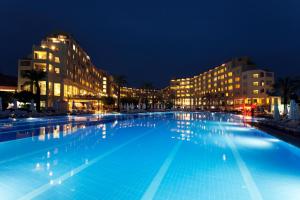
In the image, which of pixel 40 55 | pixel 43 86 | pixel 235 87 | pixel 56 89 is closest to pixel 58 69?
pixel 56 89

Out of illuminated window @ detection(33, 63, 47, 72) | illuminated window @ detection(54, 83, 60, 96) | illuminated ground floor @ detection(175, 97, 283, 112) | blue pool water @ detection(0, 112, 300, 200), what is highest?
illuminated window @ detection(33, 63, 47, 72)

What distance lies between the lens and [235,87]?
105000 millimetres

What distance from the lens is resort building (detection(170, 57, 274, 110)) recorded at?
295 ft

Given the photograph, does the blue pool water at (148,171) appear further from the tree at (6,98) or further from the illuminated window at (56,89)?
the illuminated window at (56,89)

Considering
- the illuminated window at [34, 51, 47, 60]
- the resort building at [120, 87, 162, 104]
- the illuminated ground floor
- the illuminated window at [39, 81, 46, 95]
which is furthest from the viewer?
the resort building at [120, 87, 162, 104]

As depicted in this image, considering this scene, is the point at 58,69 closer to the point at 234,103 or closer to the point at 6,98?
the point at 6,98

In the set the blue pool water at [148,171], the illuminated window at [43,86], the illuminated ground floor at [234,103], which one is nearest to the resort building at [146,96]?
the illuminated ground floor at [234,103]

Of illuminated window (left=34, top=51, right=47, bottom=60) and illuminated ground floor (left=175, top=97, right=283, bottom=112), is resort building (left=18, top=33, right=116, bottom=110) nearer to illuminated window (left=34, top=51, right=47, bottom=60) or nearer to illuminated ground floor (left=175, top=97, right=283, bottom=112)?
illuminated window (left=34, top=51, right=47, bottom=60)

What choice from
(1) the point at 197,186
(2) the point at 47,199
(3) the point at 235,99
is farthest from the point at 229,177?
(3) the point at 235,99

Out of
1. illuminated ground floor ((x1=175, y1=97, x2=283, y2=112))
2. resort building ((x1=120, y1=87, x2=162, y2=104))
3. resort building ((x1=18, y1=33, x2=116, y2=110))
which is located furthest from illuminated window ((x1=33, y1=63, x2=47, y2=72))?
illuminated ground floor ((x1=175, y1=97, x2=283, y2=112))

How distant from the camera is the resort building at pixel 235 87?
3538 inches

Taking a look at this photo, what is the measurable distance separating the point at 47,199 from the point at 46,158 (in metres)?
4.35

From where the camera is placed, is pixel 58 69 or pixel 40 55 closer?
pixel 40 55

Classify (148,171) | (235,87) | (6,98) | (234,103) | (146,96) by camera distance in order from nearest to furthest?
(148,171), (6,98), (235,87), (234,103), (146,96)
